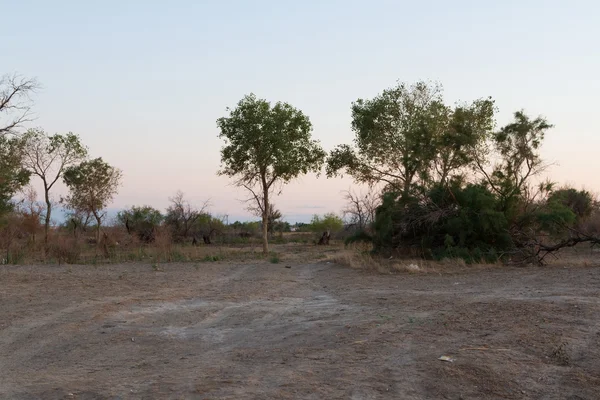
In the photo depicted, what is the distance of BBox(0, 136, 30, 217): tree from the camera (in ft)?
96.2

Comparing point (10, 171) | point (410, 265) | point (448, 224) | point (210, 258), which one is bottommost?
point (410, 265)

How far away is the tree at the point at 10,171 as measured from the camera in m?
29.3

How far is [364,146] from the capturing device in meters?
32.6

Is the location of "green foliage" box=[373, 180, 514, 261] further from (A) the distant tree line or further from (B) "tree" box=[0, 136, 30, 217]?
(B) "tree" box=[0, 136, 30, 217]

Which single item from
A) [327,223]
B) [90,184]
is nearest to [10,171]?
[90,184]

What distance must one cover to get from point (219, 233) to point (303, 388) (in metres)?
40.2

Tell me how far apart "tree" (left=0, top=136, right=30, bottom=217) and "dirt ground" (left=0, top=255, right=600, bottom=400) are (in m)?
17.3

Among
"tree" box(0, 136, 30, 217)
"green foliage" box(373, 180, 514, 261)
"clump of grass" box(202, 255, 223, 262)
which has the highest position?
"tree" box(0, 136, 30, 217)

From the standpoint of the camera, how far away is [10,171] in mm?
29688

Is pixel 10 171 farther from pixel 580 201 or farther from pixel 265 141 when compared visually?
pixel 580 201

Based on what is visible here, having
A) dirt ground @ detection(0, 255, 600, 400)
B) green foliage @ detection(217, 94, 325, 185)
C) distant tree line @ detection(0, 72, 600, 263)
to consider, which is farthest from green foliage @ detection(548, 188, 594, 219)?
dirt ground @ detection(0, 255, 600, 400)

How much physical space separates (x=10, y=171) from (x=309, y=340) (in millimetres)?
26733

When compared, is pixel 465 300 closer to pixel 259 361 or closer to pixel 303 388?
pixel 259 361

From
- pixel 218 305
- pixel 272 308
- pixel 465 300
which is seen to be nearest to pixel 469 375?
pixel 465 300
